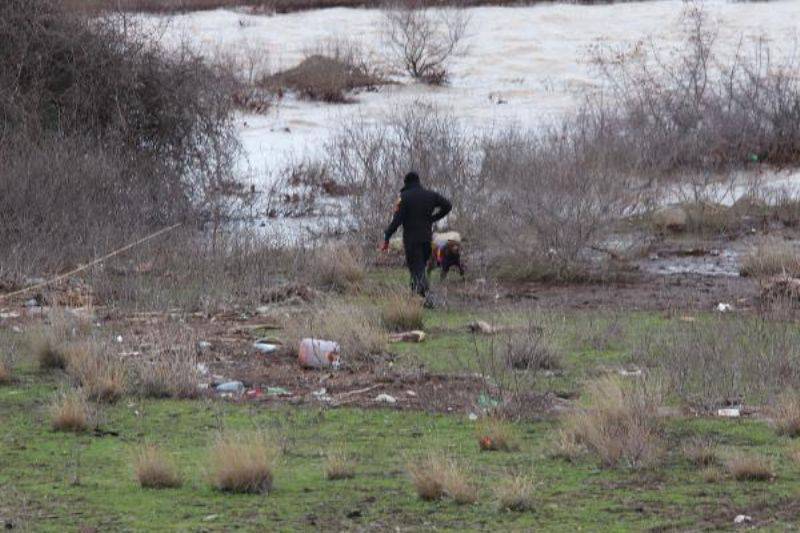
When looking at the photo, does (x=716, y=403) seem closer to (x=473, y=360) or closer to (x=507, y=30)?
(x=473, y=360)

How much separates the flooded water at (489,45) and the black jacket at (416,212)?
39.3ft

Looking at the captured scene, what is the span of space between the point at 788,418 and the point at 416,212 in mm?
6930

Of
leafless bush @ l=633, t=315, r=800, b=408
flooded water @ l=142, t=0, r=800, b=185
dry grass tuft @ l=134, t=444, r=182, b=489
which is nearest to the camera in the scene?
dry grass tuft @ l=134, t=444, r=182, b=489

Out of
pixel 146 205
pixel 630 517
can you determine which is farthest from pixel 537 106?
pixel 630 517

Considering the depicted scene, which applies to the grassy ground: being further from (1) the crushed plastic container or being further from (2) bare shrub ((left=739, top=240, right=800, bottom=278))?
(2) bare shrub ((left=739, top=240, right=800, bottom=278))

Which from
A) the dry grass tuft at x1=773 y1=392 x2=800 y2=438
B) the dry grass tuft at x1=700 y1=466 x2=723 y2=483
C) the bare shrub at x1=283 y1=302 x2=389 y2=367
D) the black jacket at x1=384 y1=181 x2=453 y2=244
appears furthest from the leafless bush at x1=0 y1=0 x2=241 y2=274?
the dry grass tuft at x1=700 y1=466 x2=723 y2=483

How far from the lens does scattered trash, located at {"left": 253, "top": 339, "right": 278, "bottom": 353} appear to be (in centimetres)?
1339

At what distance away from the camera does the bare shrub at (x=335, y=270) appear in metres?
18.3

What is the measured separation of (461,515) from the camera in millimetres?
7746

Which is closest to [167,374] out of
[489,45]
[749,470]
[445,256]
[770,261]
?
[749,470]

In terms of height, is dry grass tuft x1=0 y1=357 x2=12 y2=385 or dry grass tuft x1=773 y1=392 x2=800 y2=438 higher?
dry grass tuft x1=773 y1=392 x2=800 y2=438

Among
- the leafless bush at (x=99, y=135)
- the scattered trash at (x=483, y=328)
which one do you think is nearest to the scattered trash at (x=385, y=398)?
the scattered trash at (x=483, y=328)

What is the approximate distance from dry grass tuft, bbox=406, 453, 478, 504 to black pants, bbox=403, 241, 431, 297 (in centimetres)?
811

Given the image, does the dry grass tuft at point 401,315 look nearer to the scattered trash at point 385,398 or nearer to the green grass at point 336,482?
the scattered trash at point 385,398
